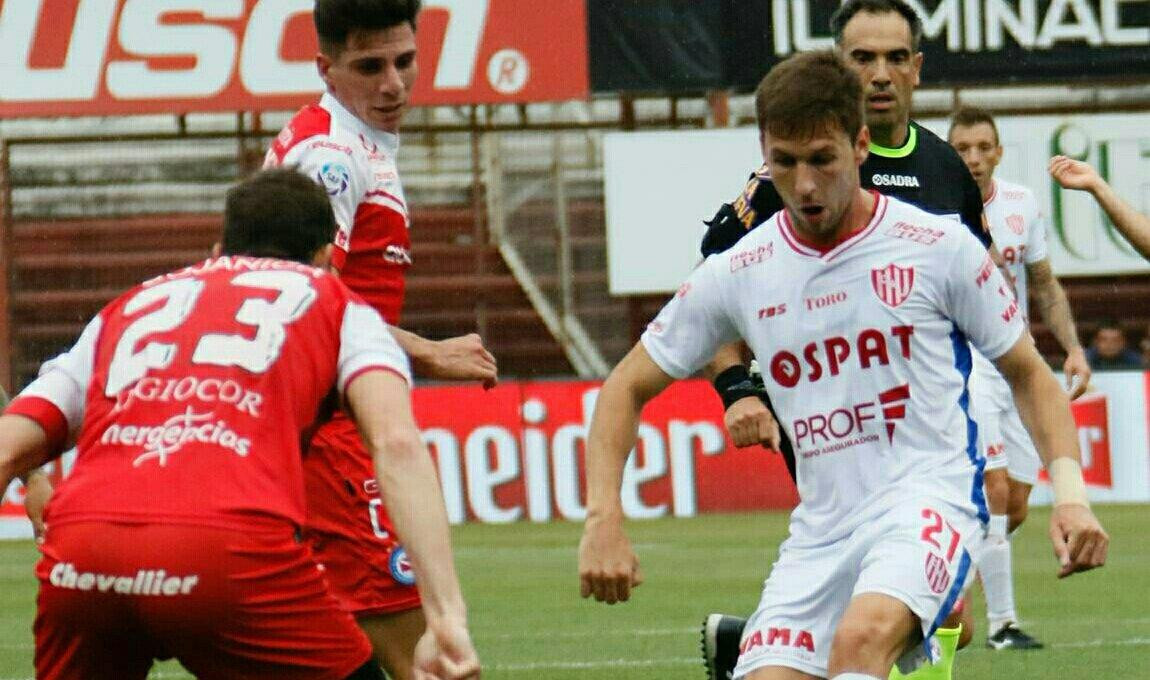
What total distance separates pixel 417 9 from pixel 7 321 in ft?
46.5

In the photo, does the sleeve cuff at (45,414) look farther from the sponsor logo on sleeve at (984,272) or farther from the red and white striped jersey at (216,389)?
the sponsor logo on sleeve at (984,272)

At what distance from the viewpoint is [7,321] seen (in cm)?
1973

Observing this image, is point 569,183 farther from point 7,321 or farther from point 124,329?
point 124,329

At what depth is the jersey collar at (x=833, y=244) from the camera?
5.52 meters

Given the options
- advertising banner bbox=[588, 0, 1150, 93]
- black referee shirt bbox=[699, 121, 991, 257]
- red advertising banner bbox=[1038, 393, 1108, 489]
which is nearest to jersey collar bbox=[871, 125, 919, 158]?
black referee shirt bbox=[699, 121, 991, 257]

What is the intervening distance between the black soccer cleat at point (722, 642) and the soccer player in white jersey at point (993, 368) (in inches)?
104

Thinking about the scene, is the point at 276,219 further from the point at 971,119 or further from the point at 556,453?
the point at 556,453

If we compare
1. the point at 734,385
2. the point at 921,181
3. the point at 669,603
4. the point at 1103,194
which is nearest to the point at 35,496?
the point at 734,385

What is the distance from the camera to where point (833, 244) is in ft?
18.1

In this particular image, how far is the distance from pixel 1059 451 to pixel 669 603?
6854 millimetres

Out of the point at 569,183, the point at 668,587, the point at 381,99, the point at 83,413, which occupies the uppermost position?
the point at 381,99

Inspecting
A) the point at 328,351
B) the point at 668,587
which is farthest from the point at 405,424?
the point at 668,587

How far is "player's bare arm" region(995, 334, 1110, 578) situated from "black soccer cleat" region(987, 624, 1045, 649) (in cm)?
457

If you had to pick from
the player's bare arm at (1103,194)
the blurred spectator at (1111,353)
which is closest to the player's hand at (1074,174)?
the player's bare arm at (1103,194)
